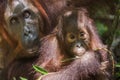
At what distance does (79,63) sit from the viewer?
3.43 meters

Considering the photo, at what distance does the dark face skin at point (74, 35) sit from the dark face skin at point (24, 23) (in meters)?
0.31

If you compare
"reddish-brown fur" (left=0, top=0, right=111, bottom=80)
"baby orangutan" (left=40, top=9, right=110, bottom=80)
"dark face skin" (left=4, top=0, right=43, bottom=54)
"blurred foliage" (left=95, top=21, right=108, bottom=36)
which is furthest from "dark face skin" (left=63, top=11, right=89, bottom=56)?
"blurred foliage" (left=95, top=21, right=108, bottom=36)

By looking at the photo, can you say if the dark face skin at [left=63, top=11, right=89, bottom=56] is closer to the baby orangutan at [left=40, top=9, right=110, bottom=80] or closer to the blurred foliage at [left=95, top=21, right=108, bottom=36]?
the baby orangutan at [left=40, top=9, right=110, bottom=80]

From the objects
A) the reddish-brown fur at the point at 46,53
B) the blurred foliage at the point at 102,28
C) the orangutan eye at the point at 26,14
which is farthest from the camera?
the blurred foliage at the point at 102,28

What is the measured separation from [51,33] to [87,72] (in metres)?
0.70

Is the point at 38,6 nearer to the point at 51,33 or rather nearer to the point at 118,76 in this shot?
the point at 51,33

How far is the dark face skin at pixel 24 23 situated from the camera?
12.2 feet

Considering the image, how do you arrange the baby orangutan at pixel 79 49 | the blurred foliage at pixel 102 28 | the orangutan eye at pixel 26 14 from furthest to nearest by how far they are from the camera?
the blurred foliage at pixel 102 28, the orangutan eye at pixel 26 14, the baby orangutan at pixel 79 49

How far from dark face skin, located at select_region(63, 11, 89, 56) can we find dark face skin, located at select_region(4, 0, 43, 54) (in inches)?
12.3

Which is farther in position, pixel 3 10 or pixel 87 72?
pixel 3 10

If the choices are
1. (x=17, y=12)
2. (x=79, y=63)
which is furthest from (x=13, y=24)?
(x=79, y=63)

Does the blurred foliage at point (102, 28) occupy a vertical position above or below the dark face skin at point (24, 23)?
below

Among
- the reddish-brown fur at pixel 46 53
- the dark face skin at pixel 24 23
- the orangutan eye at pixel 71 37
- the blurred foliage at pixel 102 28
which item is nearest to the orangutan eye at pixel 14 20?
the dark face skin at pixel 24 23

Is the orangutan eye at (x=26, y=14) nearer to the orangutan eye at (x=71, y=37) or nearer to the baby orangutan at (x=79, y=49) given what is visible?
the baby orangutan at (x=79, y=49)
